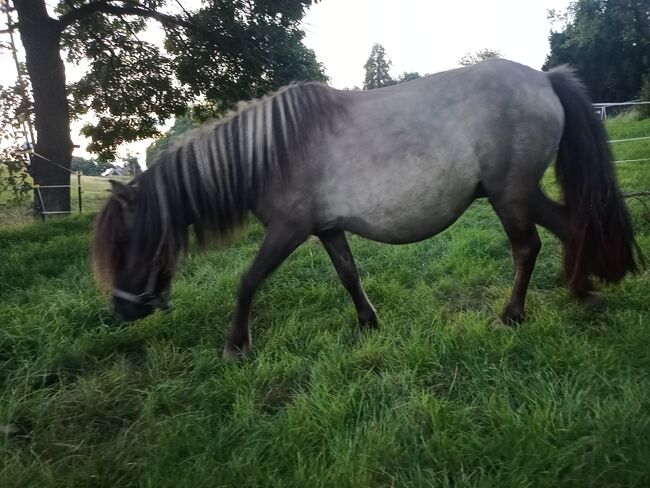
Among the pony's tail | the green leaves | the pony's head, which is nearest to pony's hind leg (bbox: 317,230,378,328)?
the pony's head

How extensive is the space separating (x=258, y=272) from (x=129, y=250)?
81 cm

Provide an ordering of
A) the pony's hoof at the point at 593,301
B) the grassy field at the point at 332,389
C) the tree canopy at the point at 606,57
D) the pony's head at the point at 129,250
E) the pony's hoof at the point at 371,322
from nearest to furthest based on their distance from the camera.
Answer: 1. the grassy field at the point at 332,389
2. the pony's head at the point at 129,250
3. the pony's hoof at the point at 593,301
4. the pony's hoof at the point at 371,322
5. the tree canopy at the point at 606,57

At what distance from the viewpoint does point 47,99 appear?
8.59 m

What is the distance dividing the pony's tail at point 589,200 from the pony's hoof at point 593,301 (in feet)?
0.23

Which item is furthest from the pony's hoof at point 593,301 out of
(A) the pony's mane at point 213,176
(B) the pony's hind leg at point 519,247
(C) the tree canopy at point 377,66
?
(C) the tree canopy at point 377,66

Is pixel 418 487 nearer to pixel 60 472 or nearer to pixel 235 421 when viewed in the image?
pixel 235 421

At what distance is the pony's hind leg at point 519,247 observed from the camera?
10.2 ft

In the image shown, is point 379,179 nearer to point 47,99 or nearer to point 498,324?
point 498,324

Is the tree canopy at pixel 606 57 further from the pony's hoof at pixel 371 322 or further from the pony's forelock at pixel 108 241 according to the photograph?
the pony's forelock at pixel 108 241

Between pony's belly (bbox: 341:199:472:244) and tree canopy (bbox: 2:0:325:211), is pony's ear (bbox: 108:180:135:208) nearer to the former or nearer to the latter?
pony's belly (bbox: 341:199:472:244)

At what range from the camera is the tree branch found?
28.9ft

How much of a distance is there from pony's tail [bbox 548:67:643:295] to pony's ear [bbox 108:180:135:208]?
2.84 metres

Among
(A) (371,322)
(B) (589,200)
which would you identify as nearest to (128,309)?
(A) (371,322)

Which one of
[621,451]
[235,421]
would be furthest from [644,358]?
[235,421]
